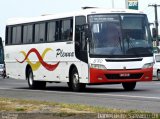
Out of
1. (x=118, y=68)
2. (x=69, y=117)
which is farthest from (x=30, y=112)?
(x=118, y=68)

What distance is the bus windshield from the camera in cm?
2409

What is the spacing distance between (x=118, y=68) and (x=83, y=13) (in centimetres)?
260

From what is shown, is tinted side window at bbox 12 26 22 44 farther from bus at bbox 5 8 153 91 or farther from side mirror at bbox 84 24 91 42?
side mirror at bbox 84 24 91 42

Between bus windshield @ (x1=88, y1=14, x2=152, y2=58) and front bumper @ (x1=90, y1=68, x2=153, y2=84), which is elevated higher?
bus windshield @ (x1=88, y1=14, x2=152, y2=58)

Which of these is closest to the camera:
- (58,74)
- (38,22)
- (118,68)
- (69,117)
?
(69,117)

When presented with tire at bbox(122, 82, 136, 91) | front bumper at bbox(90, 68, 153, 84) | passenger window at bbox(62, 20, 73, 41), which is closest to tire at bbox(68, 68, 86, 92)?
front bumper at bbox(90, 68, 153, 84)

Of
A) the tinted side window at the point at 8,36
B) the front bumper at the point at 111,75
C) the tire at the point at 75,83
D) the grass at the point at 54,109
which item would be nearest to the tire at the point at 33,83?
the tinted side window at the point at 8,36

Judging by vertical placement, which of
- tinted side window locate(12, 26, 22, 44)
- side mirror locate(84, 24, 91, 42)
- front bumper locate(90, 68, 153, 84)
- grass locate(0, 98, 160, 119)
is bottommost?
grass locate(0, 98, 160, 119)

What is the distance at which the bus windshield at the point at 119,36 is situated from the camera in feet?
79.0

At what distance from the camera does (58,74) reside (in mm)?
26875

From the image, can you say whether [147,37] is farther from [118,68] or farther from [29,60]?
[29,60]

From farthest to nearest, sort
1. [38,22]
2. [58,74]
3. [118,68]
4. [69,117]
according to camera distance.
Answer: [38,22], [58,74], [118,68], [69,117]

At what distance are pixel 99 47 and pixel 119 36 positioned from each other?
88 cm

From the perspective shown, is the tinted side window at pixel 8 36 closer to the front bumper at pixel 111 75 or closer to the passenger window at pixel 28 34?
the passenger window at pixel 28 34
